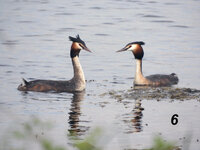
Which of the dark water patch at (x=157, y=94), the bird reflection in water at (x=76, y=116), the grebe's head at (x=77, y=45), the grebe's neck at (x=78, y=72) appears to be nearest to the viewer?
the bird reflection in water at (x=76, y=116)

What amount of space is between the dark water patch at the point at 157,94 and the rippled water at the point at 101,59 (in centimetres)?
30

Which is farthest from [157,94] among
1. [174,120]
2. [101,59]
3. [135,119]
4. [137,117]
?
[101,59]

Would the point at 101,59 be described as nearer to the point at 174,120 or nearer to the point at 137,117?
the point at 137,117

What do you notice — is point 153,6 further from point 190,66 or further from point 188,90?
point 188,90

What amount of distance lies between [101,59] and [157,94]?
5137mm

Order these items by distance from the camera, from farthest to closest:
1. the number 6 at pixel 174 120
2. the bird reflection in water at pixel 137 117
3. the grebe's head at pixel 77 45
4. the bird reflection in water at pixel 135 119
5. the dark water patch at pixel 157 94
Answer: the grebe's head at pixel 77 45 → the dark water patch at pixel 157 94 → the number 6 at pixel 174 120 → the bird reflection in water at pixel 137 117 → the bird reflection in water at pixel 135 119

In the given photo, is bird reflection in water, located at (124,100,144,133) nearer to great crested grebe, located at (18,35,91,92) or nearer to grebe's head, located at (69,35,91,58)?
great crested grebe, located at (18,35,91,92)

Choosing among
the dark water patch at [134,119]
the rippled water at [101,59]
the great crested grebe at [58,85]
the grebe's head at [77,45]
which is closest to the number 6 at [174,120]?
the rippled water at [101,59]

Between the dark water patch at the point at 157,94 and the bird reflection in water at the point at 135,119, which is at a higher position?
the bird reflection in water at the point at 135,119

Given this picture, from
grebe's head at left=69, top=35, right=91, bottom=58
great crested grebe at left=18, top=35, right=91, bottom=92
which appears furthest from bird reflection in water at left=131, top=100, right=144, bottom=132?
grebe's head at left=69, top=35, right=91, bottom=58

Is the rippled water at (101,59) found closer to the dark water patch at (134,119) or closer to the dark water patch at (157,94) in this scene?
the dark water patch at (134,119)

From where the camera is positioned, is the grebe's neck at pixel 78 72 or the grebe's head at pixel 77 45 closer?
the grebe's neck at pixel 78 72

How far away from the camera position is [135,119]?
12.1 m

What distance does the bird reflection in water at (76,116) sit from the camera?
10980 mm
